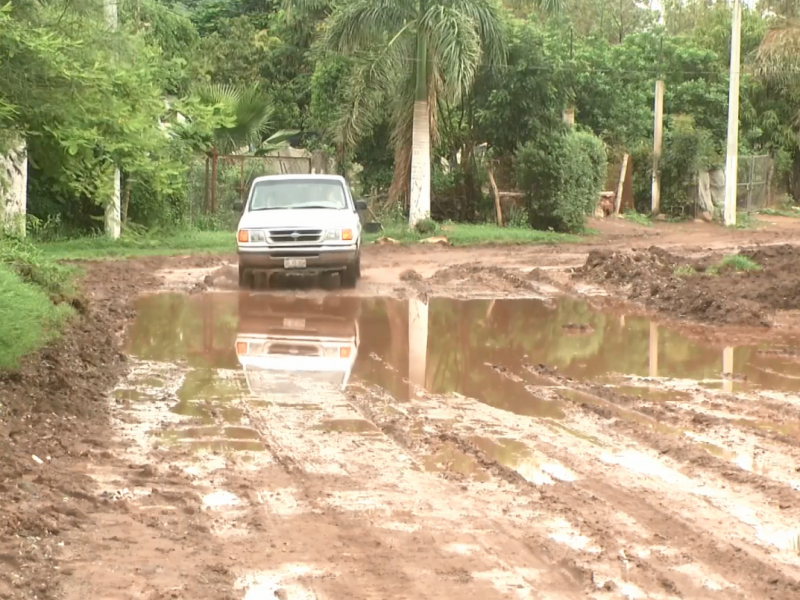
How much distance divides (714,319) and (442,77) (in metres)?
14.8

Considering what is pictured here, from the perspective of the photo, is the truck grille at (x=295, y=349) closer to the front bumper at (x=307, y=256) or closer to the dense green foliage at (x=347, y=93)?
the dense green foliage at (x=347, y=93)

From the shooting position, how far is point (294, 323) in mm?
14430

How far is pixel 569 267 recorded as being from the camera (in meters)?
21.7

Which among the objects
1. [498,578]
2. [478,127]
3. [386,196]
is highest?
[478,127]

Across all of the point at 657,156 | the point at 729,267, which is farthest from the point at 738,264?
the point at 657,156

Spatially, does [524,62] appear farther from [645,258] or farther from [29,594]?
[29,594]

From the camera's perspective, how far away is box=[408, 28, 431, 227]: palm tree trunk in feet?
89.7

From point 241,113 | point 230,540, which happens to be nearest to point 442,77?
point 241,113

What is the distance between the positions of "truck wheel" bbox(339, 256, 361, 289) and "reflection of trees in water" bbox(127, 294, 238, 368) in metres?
1.86

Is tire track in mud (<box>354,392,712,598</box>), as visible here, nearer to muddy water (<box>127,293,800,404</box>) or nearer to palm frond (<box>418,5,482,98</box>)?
muddy water (<box>127,293,800,404</box>)

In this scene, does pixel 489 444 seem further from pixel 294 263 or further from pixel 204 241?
pixel 204 241

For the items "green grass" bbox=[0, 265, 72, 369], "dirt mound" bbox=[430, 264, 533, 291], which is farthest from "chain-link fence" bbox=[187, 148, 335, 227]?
"green grass" bbox=[0, 265, 72, 369]

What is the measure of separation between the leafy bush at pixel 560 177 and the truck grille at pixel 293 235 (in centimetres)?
1265

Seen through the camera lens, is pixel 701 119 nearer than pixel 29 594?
No
